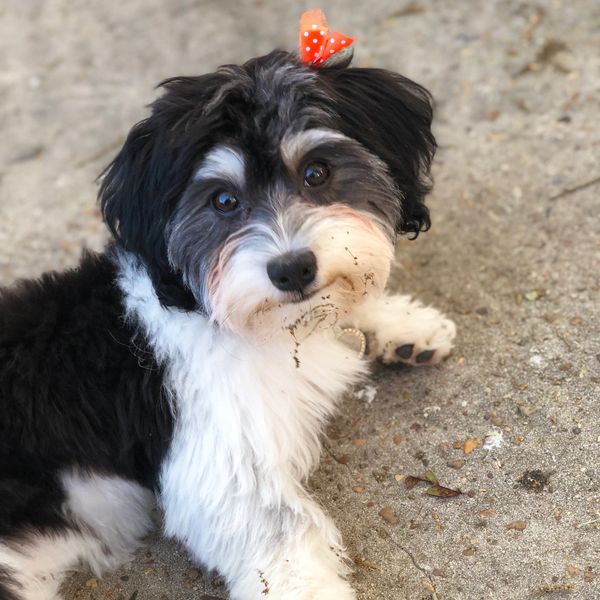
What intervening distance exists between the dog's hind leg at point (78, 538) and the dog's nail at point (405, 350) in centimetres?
112

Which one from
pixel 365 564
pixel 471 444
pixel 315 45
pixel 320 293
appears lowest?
pixel 365 564

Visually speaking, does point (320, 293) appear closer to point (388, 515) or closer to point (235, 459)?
point (235, 459)

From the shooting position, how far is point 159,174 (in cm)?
231

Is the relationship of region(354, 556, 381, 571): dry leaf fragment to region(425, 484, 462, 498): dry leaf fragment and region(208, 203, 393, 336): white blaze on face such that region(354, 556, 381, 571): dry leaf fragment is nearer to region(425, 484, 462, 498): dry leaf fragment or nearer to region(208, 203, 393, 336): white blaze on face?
region(425, 484, 462, 498): dry leaf fragment

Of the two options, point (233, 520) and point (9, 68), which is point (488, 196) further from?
point (9, 68)

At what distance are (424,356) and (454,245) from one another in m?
0.77

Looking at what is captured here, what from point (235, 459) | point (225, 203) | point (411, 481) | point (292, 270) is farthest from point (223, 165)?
point (411, 481)

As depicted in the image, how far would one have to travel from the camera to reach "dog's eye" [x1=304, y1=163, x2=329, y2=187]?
232 cm

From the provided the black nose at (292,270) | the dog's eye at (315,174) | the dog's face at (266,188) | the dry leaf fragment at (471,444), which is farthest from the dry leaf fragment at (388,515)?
the dog's eye at (315,174)

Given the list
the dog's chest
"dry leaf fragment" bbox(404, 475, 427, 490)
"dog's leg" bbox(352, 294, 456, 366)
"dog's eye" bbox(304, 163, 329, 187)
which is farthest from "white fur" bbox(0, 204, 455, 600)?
"dog's leg" bbox(352, 294, 456, 366)

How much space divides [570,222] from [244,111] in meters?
1.95

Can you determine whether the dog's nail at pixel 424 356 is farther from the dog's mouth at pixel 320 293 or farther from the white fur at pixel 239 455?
the dog's mouth at pixel 320 293

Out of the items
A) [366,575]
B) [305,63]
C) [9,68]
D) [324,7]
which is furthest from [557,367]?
[9,68]

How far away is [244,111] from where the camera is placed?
2270mm
